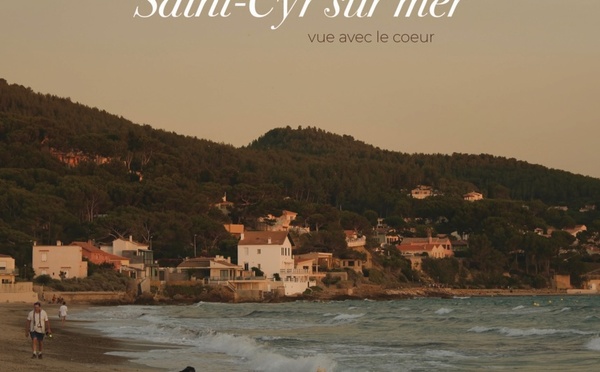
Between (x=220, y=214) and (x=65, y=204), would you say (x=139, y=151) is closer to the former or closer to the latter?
(x=220, y=214)

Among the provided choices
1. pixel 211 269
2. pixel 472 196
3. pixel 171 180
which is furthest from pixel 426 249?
pixel 211 269

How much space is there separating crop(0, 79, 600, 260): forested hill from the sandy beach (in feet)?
112

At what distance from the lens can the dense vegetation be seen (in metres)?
73.4

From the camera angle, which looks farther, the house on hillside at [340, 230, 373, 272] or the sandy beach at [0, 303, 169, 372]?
the house on hillside at [340, 230, 373, 272]

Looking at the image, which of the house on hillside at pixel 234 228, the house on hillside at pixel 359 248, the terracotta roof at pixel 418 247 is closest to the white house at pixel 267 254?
the house on hillside at pixel 234 228

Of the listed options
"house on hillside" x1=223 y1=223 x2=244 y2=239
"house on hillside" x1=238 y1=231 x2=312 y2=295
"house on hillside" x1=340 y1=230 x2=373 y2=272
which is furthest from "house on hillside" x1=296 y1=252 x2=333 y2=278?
"house on hillside" x1=223 y1=223 x2=244 y2=239

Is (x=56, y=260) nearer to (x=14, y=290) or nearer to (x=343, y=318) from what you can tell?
(x=14, y=290)

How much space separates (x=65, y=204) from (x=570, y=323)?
45265 mm

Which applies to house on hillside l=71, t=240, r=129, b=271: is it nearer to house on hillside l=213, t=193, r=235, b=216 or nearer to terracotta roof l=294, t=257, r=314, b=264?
terracotta roof l=294, t=257, r=314, b=264

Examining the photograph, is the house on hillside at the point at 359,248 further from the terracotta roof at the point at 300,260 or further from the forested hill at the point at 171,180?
the terracotta roof at the point at 300,260

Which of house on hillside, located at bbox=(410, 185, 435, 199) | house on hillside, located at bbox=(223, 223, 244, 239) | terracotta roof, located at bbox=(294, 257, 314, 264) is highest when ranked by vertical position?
house on hillside, located at bbox=(410, 185, 435, 199)

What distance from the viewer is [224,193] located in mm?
89375

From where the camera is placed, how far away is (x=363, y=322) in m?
37.5

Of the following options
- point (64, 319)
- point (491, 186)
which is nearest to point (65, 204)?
point (64, 319)
